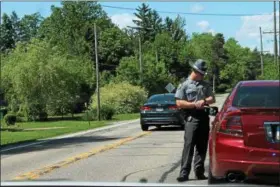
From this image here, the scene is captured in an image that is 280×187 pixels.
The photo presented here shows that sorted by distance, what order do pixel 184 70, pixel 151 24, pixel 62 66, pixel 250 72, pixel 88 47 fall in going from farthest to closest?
1. pixel 250 72
2. pixel 151 24
3. pixel 184 70
4. pixel 88 47
5. pixel 62 66

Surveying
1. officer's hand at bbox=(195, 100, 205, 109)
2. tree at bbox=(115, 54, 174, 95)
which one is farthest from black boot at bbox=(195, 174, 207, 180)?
tree at bbox=(115, 54, 174, 95)

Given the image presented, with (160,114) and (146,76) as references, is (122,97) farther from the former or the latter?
(160,114)

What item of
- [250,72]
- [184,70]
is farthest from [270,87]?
[250,72]

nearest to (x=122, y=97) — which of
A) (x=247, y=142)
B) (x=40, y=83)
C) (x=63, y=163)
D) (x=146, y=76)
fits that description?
(x=40, y=83)

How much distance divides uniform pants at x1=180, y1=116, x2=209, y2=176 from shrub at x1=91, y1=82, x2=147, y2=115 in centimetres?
4199

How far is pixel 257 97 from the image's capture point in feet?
24.7

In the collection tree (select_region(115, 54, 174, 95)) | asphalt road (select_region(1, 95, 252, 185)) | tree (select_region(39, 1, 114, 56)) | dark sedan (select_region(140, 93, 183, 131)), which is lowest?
asphalt road (select_region(1, 95, 252, 185))

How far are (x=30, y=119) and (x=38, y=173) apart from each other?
106ft

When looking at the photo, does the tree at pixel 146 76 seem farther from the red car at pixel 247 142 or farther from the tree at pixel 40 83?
the red car at pixel 247 142

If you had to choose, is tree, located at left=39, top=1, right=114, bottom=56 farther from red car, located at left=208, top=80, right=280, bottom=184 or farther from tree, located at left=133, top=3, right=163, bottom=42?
red car, located at left=208, top=80, right=280, bottom=184

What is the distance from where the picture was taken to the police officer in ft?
27.3

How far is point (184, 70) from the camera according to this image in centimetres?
10212

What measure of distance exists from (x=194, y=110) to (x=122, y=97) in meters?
44.5

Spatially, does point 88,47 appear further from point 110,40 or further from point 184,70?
point 184,70
